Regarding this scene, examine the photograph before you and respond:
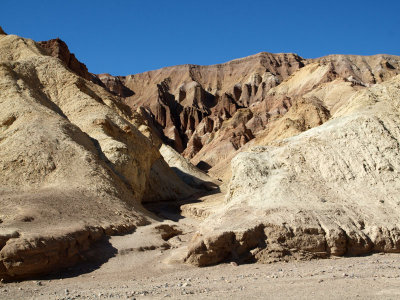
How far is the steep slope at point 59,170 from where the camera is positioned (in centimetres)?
1298

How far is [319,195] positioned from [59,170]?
1358cm

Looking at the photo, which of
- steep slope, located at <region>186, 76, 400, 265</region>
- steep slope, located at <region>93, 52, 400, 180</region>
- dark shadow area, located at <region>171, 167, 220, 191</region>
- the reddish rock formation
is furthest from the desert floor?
the reddish rock formation

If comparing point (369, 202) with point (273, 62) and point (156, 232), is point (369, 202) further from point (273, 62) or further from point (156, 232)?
point (273, 62)

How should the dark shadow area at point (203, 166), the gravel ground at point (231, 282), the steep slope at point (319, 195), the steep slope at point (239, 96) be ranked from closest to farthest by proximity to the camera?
the gravel ground at point (231, 282), the steep slope at point (319, 195), the steep slope at point (239, 96), the dark shadow area at point (203, 166)

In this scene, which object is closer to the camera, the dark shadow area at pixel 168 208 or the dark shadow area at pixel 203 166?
the dark shadow area at pixel 168 208

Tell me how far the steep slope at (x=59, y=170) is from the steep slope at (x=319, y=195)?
4.83 meters

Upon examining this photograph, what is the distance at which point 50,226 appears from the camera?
14.6 m

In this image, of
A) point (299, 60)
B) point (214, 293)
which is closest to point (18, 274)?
point (214, 293)

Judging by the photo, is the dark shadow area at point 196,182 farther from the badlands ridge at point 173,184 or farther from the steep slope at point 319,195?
the steep slope at point 319,195

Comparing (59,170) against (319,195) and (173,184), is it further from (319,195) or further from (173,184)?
(173,184)

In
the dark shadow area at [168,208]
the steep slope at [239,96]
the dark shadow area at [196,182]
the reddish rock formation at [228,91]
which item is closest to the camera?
the dark shadow area at [168,208]

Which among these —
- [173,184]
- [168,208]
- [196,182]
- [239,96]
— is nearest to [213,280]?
[168,208]

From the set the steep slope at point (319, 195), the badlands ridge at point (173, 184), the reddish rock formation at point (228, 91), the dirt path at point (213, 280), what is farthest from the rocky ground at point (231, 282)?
the reddish rock formation at point (228, 91)

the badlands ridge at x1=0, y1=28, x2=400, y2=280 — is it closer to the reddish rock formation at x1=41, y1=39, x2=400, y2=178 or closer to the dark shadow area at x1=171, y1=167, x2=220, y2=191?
the dark shadow area at x1=171, y1=167, x2=220, y2=191
